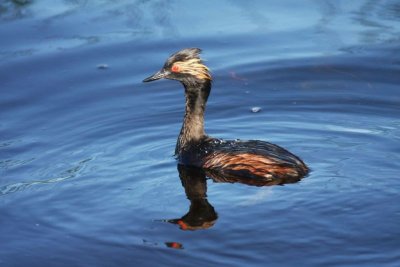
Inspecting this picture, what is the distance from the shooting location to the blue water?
26.8 feet

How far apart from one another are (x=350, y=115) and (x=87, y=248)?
13.6ft

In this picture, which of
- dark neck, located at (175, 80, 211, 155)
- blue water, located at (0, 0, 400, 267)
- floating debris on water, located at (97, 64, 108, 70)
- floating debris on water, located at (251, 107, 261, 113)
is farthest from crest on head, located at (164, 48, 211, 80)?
floating debris on water, located at (97, 64, 108, 70)

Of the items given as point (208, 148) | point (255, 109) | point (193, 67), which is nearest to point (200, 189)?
point (208, 148)

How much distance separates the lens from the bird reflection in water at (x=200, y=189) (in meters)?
→ 8.66

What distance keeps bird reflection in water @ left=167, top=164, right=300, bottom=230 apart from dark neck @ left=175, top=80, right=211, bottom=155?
1.16 ft

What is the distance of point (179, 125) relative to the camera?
1126 centimetres

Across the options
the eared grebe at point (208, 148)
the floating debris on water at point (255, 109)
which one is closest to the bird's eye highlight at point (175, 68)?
the eared grebe at point (208, 148)

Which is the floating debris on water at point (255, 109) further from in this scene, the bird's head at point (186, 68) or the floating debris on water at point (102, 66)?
the floating debris on water at point (102, 66)

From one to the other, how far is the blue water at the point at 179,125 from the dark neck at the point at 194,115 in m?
0.27

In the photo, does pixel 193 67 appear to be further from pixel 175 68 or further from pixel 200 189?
pixel 200 189

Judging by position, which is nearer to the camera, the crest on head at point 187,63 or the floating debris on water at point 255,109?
the crest on head at point 187,63

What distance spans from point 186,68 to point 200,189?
1412mm

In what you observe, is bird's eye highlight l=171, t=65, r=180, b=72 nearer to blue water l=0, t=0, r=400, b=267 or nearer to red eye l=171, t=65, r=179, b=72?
red eye l=171, t=65, r=179, b=72

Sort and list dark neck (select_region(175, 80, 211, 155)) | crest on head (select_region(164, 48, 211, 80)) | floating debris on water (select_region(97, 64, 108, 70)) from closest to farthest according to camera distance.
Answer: crest on head (select_region(164, 48, 211, 80)), dark neck (select_region(175, 80, 211, 155)), floating debris on water (select_region(97, 64, 108, 70))
